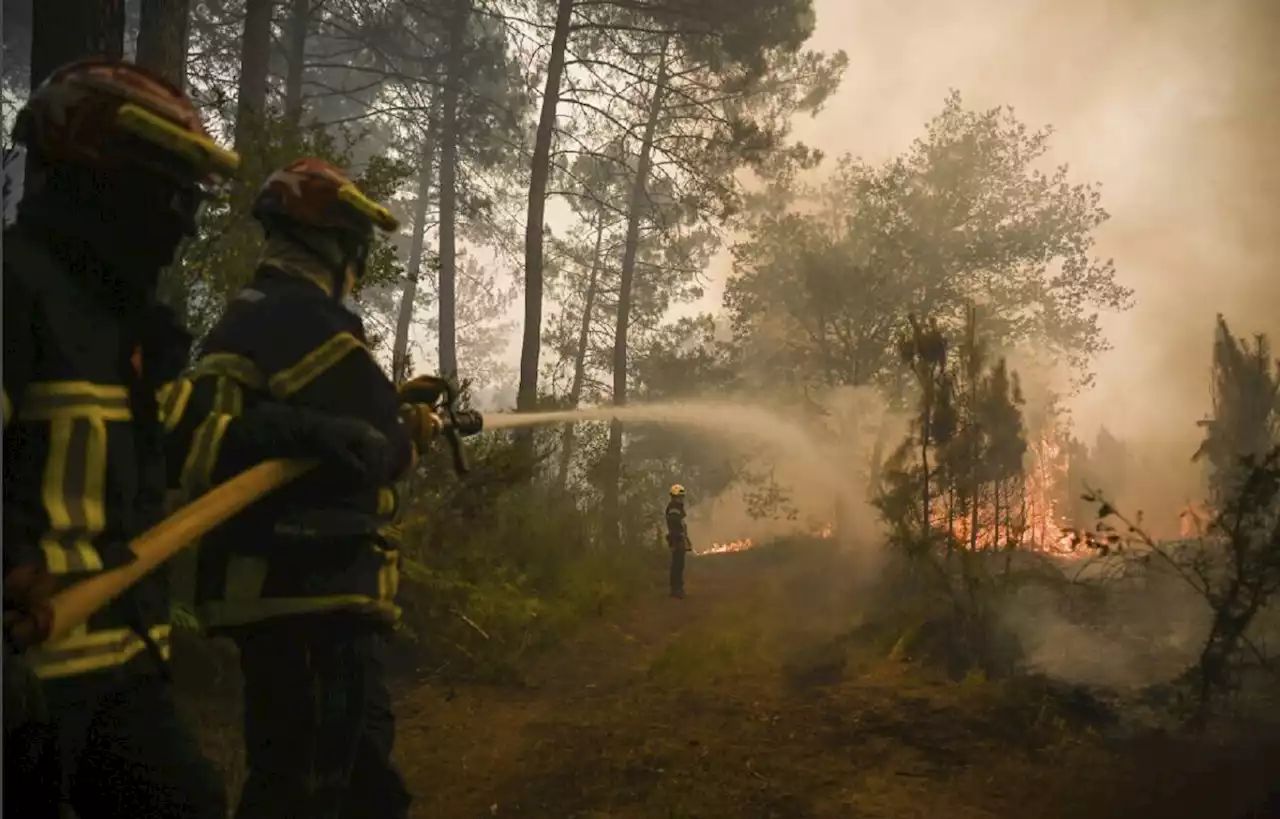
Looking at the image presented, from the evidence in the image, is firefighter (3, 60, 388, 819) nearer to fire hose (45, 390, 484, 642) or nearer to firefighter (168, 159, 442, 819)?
fire hose (45, 390, 484, 642)

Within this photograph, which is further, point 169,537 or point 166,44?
point 166,44

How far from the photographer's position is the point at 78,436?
1685mm

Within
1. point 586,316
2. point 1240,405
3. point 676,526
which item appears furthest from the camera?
point 586,316

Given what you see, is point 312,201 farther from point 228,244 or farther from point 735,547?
point 735,547

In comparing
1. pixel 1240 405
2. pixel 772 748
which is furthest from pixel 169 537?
pixel 1240 405

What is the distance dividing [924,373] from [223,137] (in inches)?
224

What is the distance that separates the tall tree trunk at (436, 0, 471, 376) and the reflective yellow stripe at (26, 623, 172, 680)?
8114 mm

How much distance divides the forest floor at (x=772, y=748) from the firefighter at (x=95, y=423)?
172cm

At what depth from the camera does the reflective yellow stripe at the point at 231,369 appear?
2.17m

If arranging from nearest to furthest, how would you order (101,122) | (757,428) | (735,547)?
(101,122)
(757,428)
(735,547)

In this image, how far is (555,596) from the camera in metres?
5.87

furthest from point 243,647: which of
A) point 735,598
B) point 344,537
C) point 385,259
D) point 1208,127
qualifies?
point 1208,127

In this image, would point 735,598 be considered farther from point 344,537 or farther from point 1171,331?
point 1171,331

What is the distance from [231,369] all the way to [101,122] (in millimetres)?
680
